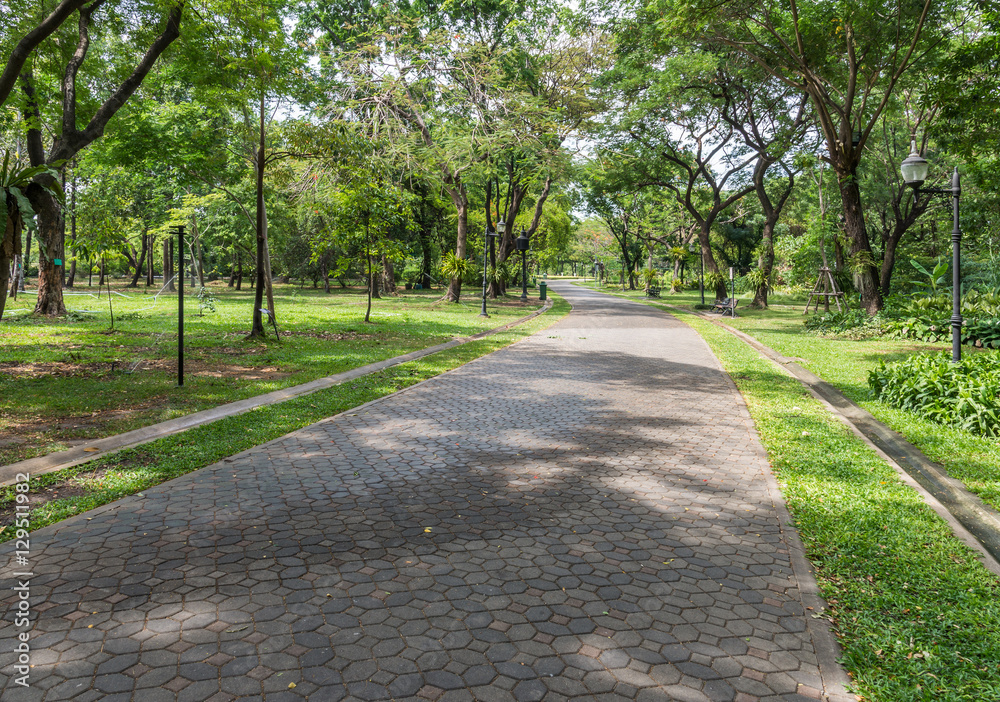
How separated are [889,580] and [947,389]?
554 centimetres

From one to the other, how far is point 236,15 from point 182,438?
30.5 feet

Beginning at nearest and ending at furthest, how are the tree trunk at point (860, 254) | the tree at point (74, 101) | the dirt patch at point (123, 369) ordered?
the dirt patch at point (123, 369)
the tree at point (74, 101)
the tree trunk at point (860, 254)

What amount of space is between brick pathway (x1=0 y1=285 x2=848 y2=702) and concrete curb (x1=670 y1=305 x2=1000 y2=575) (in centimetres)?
127

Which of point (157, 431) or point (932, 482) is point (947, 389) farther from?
point (157, 431)

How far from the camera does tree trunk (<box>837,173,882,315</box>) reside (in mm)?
19703

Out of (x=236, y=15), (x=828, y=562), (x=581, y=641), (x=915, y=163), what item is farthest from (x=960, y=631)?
(x=236, y=15)

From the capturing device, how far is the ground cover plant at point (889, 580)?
119 inches

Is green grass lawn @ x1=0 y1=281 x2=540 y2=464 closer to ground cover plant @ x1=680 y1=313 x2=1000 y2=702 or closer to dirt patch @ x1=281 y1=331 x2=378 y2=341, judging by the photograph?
dirt patch @ x1=281 y1=331 x2=378 y2=341

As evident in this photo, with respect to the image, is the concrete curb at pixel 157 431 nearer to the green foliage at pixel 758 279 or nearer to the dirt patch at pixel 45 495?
the dirt patch at pixel 45 495

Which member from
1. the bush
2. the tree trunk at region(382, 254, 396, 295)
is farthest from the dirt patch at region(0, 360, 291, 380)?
the tree trunk at region(382, 254, 396, 295)

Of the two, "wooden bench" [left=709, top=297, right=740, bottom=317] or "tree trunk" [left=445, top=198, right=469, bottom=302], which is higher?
"tree trunk" [left=445, top=198, right=469, bottom=302]

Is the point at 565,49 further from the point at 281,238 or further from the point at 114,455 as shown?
the point at 114,455

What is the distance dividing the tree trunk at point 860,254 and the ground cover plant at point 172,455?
15755 millimetres

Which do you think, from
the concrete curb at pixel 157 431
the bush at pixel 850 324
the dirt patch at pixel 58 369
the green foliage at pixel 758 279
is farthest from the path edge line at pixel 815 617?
the green foliage at pixel 758 279
